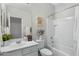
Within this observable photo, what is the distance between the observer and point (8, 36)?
118 cm

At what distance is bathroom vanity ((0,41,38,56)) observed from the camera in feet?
3.67

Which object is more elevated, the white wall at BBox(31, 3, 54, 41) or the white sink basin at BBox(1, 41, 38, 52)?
the white wall at BBox(31, 3, 54, 41)

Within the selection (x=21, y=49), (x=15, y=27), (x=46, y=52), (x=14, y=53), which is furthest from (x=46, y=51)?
(x=15, y=27)

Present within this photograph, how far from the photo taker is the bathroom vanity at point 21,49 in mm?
1118

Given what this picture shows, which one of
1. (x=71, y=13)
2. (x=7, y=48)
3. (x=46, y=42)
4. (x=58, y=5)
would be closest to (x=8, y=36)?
(x=7, y=48)

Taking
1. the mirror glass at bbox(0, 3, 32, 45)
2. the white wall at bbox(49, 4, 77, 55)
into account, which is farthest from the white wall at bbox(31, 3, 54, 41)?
the white wall at bbox(49, 4, 77, 55)

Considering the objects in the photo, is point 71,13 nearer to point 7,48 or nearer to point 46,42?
point 46,42

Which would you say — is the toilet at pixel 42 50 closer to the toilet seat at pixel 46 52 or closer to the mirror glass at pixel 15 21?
the toilet seat at pixel 46 52

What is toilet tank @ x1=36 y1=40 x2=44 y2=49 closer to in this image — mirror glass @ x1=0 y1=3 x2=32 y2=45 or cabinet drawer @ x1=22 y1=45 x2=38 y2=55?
cabinet drawer @ x1=22 y1=45 x2=38 y2=55

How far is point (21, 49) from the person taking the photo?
1206mm

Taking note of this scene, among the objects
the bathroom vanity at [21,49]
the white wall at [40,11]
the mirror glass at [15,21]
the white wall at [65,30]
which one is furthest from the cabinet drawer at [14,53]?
the white wall at [65,30]

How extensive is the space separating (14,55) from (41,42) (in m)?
0.50

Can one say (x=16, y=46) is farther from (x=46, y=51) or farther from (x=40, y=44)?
(x=46, y=51)

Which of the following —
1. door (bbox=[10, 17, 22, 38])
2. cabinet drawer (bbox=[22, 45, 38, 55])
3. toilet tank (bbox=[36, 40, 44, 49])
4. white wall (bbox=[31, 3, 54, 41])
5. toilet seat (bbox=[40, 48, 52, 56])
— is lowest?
toilet seat (bbox=[40, 48, 52, 56])
